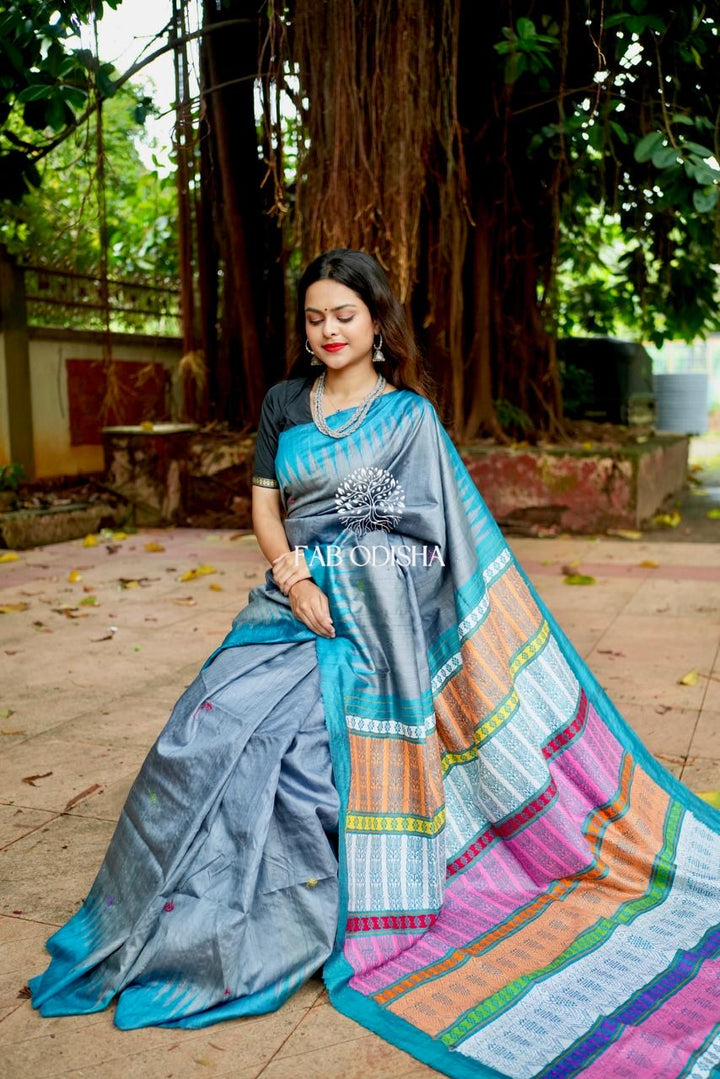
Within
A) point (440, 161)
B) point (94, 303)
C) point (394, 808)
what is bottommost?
point (394, 808)

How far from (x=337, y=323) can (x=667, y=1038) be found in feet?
4.98

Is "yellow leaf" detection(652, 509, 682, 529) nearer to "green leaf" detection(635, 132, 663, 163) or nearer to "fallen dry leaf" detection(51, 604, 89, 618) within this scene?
"green leaf" detection(635, 132, 663, 163)

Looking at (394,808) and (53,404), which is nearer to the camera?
(394,808)

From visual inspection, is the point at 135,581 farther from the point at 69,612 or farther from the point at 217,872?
the point at 217,872

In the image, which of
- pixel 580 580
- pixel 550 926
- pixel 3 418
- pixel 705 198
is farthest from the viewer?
pixel 3 418

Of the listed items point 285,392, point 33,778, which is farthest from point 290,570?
point 33,778

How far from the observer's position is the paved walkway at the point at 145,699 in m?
1.76

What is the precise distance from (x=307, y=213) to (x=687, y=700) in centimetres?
286

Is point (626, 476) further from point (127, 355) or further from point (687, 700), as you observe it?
point (127, 355)

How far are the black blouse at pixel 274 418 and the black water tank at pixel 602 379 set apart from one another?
762cm

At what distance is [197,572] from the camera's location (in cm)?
575

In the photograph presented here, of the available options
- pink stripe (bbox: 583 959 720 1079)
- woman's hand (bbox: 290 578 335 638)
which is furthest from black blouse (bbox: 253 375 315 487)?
pink stripe (bbox: 583 959 720 1079)

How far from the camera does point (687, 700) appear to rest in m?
3.57

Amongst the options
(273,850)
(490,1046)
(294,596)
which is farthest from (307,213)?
(490,1046)
